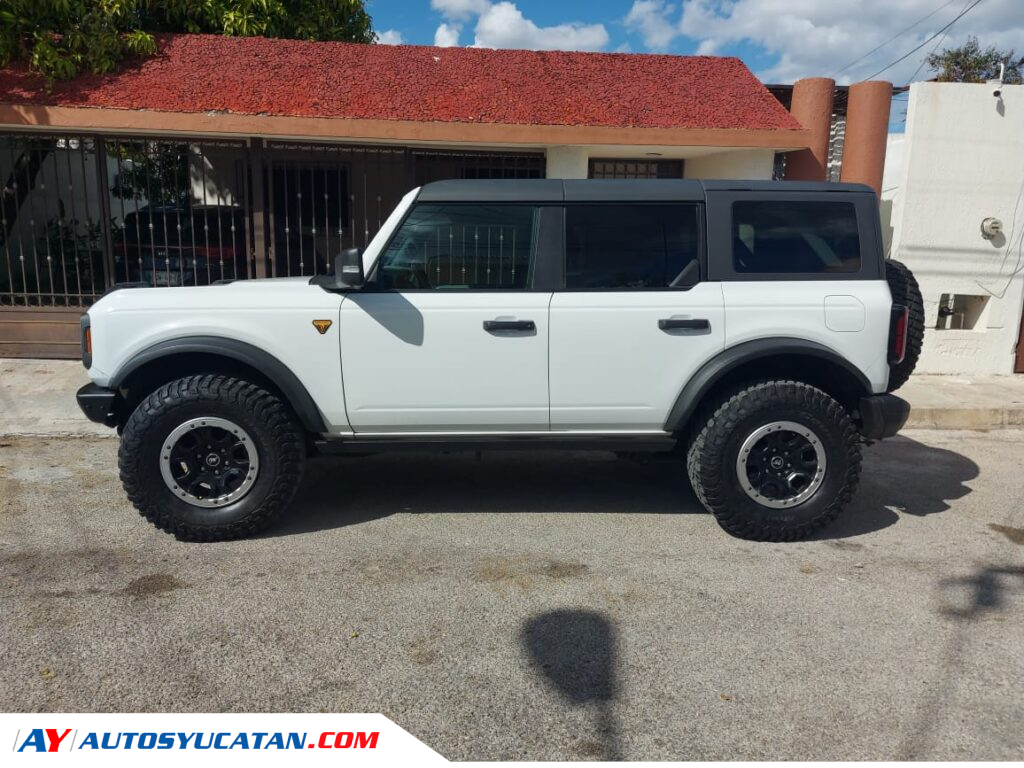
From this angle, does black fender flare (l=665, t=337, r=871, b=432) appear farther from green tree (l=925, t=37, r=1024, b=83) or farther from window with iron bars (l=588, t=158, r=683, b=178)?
green tree (l=925, t=37, r=1024, b=83)

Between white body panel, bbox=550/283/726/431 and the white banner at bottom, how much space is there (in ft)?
7.20

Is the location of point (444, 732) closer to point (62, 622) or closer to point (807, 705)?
point (807, 705)

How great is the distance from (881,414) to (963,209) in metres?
5.98

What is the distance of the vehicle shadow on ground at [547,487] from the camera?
507cm

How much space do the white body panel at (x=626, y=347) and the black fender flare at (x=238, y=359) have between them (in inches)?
55.8

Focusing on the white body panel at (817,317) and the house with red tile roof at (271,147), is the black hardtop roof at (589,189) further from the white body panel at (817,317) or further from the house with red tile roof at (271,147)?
the house with red tile roof at (271,147)

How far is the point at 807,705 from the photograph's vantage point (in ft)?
9.62

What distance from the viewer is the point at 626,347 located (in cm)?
445

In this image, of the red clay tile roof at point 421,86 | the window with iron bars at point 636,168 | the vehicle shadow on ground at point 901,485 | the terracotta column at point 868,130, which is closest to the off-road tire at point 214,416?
the vehicle shadow on ground at point 901,485

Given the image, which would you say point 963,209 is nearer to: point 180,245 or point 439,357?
point 439,357

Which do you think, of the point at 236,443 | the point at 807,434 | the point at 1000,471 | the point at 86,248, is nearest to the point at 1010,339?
the point at 1000,471

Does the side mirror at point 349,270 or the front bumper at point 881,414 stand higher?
the side mirror at point 349,270

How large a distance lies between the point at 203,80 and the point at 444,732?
837 centimetres

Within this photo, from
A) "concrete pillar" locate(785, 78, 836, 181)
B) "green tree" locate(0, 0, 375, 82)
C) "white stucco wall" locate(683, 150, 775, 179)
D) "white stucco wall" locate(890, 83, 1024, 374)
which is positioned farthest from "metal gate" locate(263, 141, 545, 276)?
"white stucco wall" locate(890, 83, 1024, 374)
